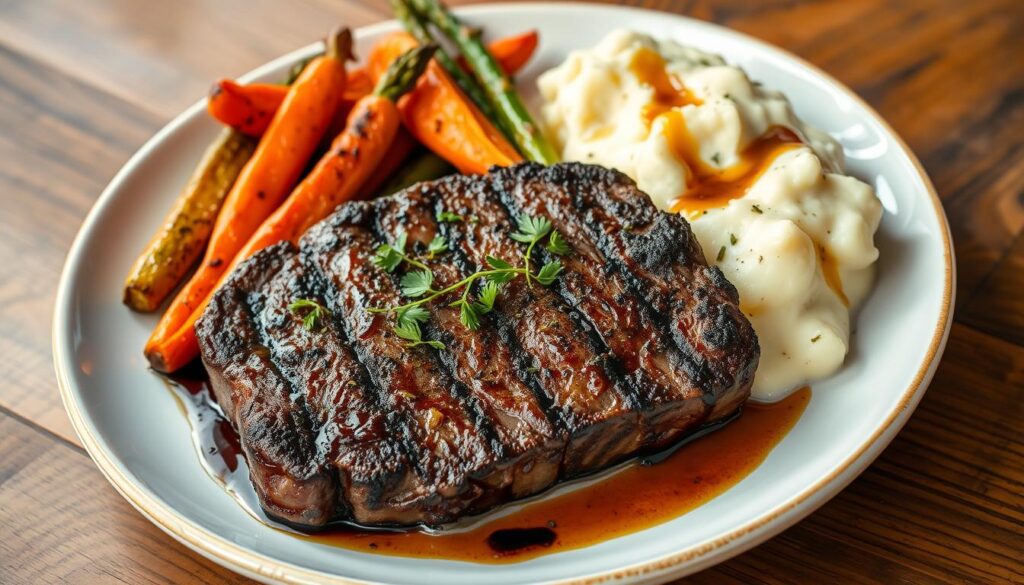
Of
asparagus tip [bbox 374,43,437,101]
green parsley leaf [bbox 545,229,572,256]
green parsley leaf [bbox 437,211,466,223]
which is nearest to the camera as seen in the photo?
green parsley leaf [bbox 545,229,572,256]

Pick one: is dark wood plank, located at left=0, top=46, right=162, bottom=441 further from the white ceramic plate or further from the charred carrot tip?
the charred carrot tip

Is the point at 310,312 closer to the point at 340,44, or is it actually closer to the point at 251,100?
the point at 251,100

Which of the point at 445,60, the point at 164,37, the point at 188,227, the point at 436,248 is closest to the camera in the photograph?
the point at 436,248

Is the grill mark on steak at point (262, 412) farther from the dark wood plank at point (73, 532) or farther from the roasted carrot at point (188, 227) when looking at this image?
the roasted carrot at point (188, 227)

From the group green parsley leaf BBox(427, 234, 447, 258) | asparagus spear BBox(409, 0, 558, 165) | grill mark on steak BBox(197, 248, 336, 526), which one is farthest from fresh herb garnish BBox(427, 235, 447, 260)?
asparagus spear BBox(409, 0, 558, 165)

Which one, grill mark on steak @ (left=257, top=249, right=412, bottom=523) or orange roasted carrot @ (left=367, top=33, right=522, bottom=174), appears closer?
grill mark on steak @ (left=257, top=249, right=412, bottom=523)

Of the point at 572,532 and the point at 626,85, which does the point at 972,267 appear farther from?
the point at 572,532

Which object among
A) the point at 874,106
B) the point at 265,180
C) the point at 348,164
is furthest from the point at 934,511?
the point at 265,180
